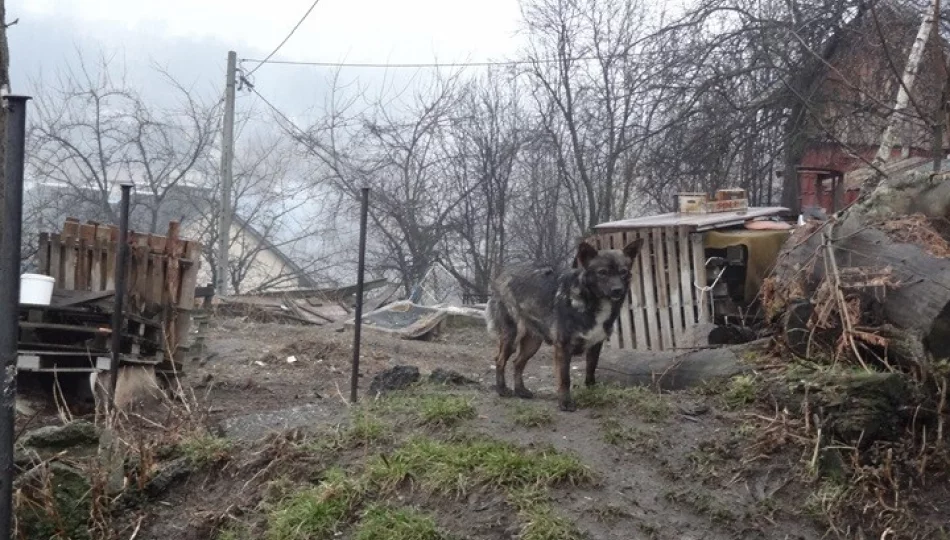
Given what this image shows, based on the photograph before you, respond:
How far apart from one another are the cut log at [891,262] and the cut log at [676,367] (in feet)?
1.39

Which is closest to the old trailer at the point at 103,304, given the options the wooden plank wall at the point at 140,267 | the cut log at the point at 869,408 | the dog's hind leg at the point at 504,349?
the wooden plank wall at the point at 140,267

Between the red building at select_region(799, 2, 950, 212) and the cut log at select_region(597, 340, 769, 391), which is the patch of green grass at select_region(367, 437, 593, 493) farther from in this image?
the red building at select_region(799, 2, 950, 212)

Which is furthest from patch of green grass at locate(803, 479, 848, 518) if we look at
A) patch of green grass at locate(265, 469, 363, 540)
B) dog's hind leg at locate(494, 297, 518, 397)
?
dog's hind leg at locate(494, 297, 518, 397)

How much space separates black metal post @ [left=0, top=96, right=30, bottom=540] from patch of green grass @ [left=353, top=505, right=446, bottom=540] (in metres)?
1.70

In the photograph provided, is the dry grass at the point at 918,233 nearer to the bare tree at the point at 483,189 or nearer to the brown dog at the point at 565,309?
the brown dog at the point at 565,309

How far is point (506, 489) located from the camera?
516 centimetres

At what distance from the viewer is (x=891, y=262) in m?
6.48

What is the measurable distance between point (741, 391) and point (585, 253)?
1.41m

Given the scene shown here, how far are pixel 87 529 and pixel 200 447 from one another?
2.86 feet

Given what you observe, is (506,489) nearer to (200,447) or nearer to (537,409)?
(537,409)

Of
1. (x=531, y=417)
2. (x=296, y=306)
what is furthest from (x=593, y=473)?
(x=296, y=306)

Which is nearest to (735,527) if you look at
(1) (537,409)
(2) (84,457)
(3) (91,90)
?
(1) (537,409)

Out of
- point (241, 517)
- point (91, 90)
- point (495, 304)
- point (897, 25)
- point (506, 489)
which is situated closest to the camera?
point (506, 489)

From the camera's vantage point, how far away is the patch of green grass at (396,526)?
487 cm
